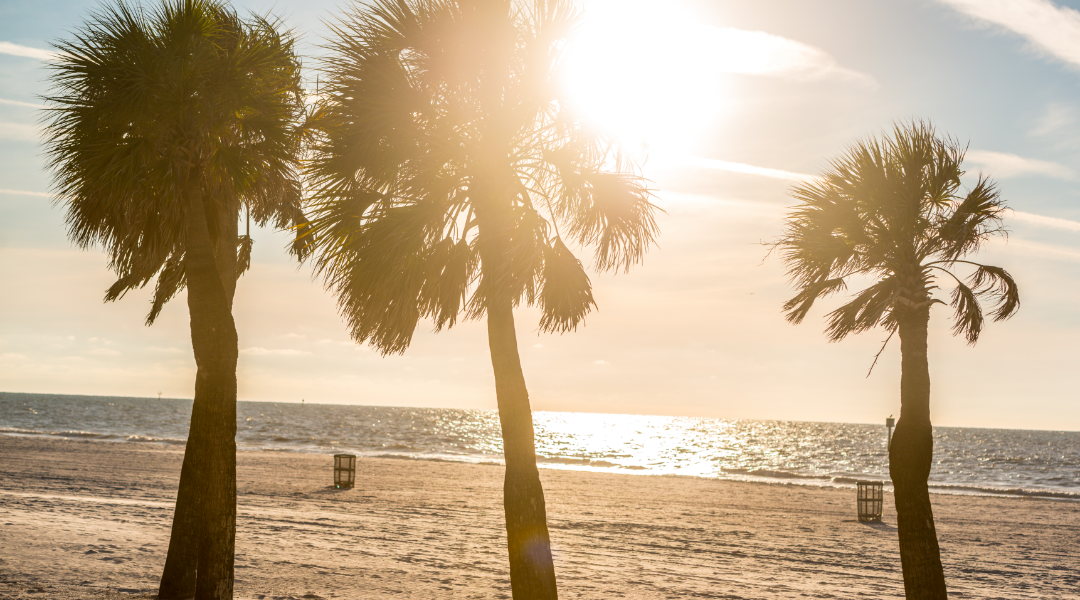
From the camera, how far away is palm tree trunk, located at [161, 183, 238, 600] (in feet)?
27.5

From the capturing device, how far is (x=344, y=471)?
2766 cm

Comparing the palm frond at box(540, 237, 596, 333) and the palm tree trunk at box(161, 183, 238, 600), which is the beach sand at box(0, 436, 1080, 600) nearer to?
the palm tree trunk at box(161, 183, 238, 600)

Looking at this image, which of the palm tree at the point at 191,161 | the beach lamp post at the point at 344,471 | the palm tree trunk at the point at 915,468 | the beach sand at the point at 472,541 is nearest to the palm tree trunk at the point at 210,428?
the palm tree at the point at 191,161

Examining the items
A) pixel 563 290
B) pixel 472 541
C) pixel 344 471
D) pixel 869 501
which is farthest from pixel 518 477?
pixel 344 471

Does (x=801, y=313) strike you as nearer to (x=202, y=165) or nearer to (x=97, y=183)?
(x=202, y=165)

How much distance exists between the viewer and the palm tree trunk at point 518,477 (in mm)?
8328

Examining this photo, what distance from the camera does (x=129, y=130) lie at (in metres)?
8.72

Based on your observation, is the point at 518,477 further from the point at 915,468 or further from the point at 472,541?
the point at 472,541

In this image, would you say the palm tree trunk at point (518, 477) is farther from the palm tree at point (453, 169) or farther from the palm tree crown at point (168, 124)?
the palm tree crown at point (168, 124)

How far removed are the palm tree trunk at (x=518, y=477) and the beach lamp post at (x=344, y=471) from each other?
66.3 feet

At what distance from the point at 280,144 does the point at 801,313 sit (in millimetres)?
7803

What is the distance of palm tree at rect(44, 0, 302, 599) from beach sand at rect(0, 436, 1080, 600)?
9.63ft

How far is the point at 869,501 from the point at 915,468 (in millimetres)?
17983

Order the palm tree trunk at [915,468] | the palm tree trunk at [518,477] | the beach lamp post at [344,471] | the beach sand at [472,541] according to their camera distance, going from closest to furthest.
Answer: the palm tree trunk at [518,477] → the palm tree trunk at [915,468] → the beach sand at [472,541] → the beach lamp post at [344,471]
